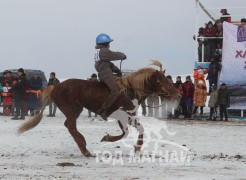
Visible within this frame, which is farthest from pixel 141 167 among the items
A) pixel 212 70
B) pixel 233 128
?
pixel 212 70

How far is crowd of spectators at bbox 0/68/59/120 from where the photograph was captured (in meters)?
24.0

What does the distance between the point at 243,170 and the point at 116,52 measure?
12.2ft

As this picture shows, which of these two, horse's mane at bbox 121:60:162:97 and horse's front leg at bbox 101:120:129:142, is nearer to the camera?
horse's front leg at bbox 101:120:129:142

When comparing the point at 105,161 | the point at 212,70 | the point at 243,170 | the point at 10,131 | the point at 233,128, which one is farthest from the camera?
the point at 212,70

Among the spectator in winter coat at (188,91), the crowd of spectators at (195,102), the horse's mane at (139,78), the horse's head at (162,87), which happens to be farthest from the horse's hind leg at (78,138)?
the spectator in winter coat at (188,91)

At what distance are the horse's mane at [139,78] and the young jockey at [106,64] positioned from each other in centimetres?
29

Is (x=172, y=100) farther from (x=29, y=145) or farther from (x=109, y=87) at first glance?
(x=29, y=145)

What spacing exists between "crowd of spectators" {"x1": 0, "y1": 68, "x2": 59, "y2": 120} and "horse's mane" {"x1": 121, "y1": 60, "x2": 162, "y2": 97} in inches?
447

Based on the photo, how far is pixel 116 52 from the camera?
1252 cm

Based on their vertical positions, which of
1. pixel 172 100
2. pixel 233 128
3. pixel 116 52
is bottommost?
pixel 233 128

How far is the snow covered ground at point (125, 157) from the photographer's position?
31.4 feet

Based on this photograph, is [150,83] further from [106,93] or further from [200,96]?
[200,96]
